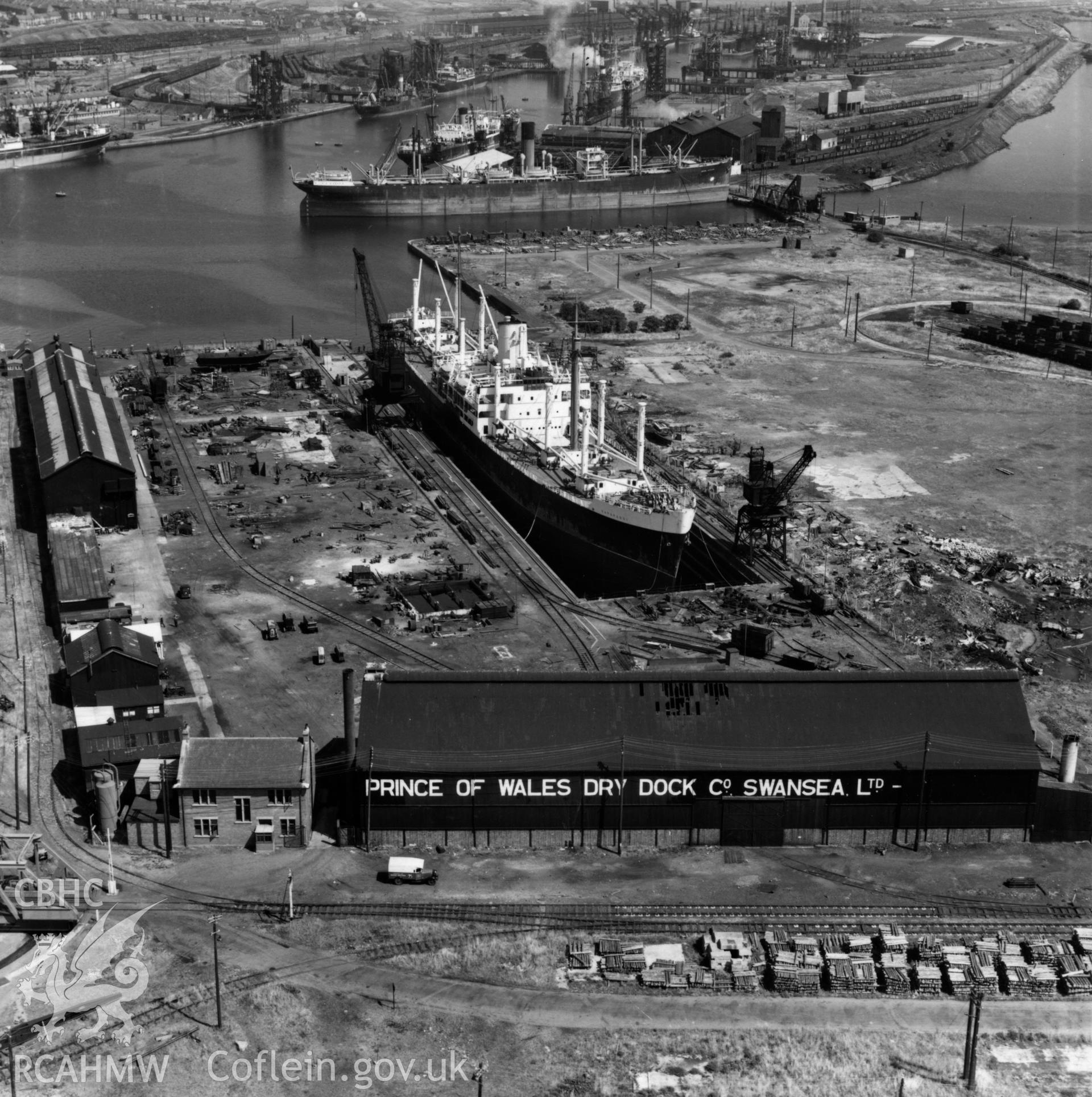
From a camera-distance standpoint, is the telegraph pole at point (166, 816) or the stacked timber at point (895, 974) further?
the telegraph pole at point (166, 816)

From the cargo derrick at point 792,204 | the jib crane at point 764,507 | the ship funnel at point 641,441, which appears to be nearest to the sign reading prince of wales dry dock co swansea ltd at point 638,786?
the jib crane at point 764,507

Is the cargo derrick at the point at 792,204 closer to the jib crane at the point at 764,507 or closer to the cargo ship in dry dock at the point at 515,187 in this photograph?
the cargo ship in dry dock at the point at 515,187

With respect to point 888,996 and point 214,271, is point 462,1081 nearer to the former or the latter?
point 888,996

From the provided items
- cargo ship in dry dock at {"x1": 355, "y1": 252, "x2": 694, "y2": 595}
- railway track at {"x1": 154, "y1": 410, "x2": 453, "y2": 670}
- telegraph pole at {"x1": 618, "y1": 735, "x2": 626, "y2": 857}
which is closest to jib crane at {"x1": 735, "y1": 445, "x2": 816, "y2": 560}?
cargo ship in dry dock at {"x1": 355, "y1": 252, "x2": 694, "y2": 595}

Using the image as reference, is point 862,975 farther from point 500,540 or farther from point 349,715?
point 500,540

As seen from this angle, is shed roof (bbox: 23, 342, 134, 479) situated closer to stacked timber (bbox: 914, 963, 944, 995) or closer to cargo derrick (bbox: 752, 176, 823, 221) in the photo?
stacked timber (bbox: 914, 963, 944, 995)
